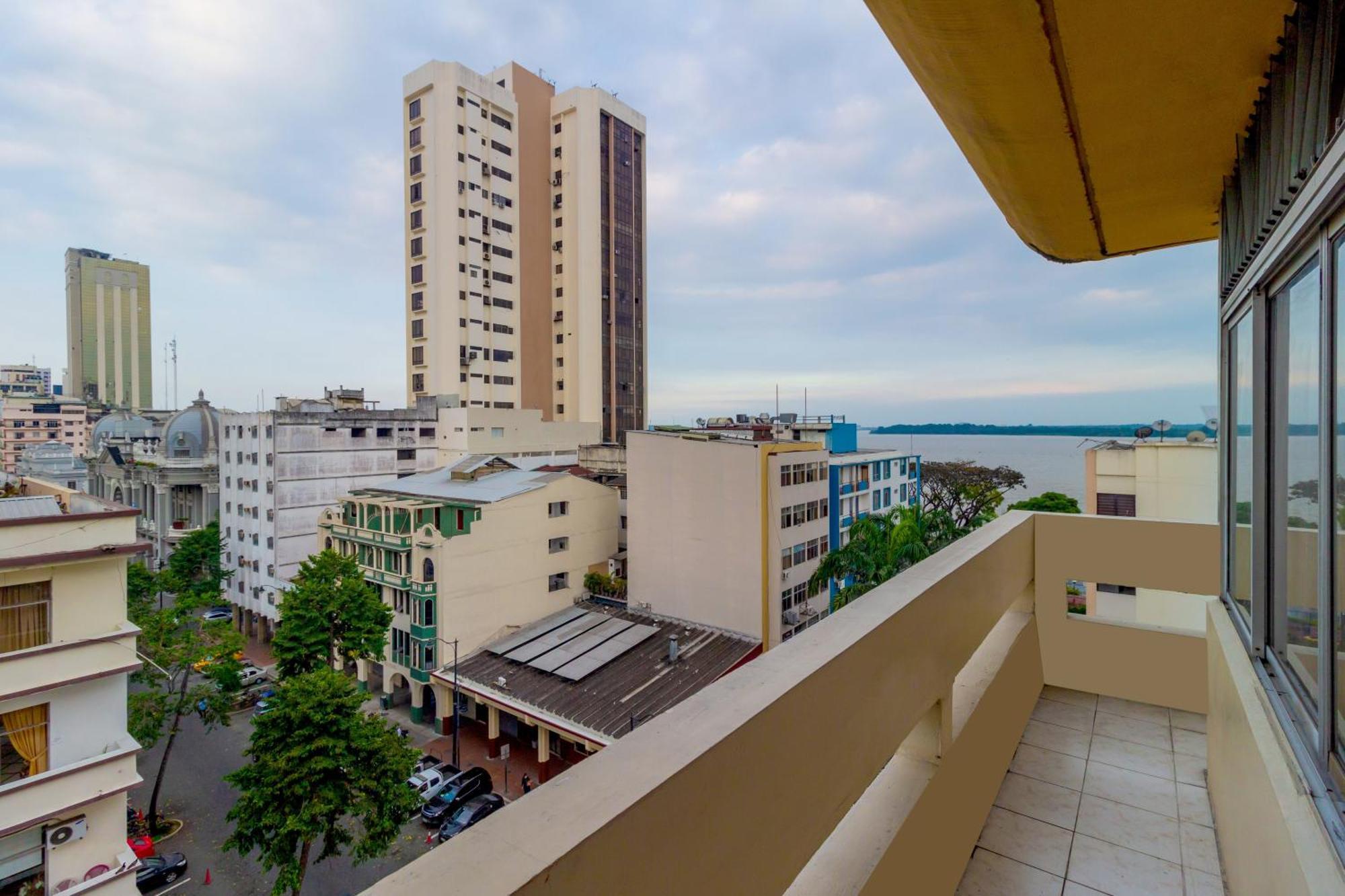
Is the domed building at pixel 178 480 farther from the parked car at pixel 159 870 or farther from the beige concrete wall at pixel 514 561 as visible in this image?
the parked car at pixel 159 870

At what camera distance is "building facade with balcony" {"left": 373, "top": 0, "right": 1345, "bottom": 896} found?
0.87 meters

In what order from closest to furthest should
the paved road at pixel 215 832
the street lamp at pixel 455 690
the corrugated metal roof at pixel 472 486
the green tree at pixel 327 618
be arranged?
the paved road at pixel 215 832
the green tree at pixel 327 618
the street lamp at pixel 455 690
the corrugated metal roof at pixel 472 486

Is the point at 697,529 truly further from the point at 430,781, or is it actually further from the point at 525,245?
the point at 525,245

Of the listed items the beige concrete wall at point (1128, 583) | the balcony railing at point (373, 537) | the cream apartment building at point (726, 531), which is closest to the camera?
the beige concrete wall at point (1128, 583)

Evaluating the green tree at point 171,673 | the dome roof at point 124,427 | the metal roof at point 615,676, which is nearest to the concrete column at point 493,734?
the metal roof at point 615,676

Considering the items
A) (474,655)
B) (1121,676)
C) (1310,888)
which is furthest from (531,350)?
(1310,888)

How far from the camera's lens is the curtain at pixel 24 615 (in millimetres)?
5391

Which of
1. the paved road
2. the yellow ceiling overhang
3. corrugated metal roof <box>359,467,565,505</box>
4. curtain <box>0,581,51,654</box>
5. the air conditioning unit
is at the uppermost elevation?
the yellow ceiling overhang

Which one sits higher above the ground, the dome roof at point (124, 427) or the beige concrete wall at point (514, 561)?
the dome roof at point (124, 427)

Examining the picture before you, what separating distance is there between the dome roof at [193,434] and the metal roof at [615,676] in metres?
18.6

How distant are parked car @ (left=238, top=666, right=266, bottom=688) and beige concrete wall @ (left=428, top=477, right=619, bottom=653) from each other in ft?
21.3

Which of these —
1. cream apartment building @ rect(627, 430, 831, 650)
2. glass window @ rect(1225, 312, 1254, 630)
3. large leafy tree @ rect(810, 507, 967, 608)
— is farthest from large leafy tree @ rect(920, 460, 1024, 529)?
glass window @ rect(1225, 312, 1254, 630)

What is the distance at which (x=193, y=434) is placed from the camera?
24.0m

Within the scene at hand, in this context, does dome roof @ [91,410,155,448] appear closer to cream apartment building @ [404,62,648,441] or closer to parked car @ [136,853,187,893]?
cream apartment building @ [404,62,648,441]
